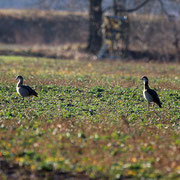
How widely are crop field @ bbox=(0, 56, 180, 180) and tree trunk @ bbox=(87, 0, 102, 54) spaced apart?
17926 mm

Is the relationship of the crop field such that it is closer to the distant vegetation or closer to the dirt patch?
the dirt patch

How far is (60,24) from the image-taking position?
51.6 meters

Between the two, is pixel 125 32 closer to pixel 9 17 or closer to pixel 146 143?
pixel 9 17

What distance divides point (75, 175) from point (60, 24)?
44091 mm

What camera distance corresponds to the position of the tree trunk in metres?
39.5

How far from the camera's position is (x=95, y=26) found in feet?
132

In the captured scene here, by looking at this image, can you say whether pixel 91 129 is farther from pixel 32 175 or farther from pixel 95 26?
pixel 95 26

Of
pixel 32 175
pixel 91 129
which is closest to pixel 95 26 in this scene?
pixel 91 129

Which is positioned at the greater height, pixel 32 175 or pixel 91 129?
pixel 91 129

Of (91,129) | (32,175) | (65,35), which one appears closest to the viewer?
(32,175)

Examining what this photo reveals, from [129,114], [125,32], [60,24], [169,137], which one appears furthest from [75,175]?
[60,24]

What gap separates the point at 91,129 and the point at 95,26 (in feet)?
97.5

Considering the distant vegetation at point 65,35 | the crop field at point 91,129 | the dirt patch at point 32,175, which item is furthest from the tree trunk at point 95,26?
the dirt patch at point 32,175

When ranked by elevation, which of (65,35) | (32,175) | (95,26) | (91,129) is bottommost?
(32,175)
